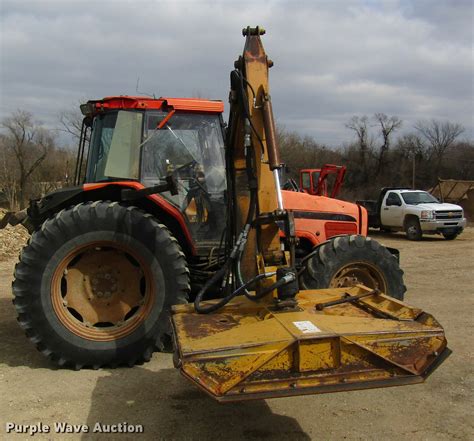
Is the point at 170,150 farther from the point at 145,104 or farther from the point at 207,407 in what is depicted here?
the point at 207,407

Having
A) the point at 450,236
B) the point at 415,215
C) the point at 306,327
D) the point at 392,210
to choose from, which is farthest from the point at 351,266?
the point at 392,210

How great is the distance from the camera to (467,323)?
6.26 m

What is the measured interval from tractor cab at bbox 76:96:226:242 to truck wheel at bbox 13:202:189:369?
0.61 metres

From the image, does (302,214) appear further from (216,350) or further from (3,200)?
(3,200)

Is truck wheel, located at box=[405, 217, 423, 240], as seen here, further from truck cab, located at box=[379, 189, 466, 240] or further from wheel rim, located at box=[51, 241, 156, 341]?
wheel rim, located at box=[51, 241, 156, 341]

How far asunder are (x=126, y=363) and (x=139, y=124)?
248 cm

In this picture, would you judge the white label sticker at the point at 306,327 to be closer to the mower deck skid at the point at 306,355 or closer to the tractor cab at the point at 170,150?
the mower deck skid at the point at 306,355

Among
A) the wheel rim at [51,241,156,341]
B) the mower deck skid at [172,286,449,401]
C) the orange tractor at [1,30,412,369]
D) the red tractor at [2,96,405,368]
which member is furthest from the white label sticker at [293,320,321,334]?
the wheel rim at [51,241,156,341]

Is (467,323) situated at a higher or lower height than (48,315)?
lower

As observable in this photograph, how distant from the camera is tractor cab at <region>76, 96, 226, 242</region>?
209 inches

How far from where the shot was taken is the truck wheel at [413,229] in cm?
1700

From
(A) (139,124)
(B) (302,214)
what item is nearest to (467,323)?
(B) (302,214)

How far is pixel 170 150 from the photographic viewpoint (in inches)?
213

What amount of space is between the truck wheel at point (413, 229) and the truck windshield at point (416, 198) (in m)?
0.79
